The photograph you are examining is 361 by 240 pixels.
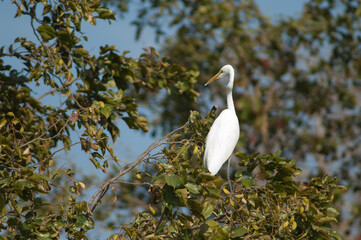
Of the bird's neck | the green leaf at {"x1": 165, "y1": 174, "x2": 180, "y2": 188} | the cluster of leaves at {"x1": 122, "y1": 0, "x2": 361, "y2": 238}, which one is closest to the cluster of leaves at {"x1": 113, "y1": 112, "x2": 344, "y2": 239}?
the green leaf at {"x1": 165, "y1": 174, "x2": 180, "y2": 188}

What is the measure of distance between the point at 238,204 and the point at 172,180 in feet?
1.21

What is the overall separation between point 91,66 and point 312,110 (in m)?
3.41

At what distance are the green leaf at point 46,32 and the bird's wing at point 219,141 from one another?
1.17m

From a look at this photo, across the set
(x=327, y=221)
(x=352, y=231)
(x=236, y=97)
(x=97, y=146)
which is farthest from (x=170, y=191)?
(x=352, y=231)

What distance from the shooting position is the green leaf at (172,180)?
188cm

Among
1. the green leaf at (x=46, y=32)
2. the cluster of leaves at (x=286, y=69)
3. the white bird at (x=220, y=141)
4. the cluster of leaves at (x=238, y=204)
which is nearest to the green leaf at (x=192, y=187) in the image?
the cluster of leaves at (x=238, y=204)

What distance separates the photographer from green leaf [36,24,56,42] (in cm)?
304

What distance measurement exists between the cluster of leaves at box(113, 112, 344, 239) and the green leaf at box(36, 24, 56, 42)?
3.85 ft

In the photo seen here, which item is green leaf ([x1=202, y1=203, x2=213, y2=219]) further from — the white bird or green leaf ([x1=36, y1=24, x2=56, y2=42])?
green leaf ([x1=36, y1=24, x2=56, y2=42])

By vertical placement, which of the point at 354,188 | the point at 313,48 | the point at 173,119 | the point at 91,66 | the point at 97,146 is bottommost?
the point at 97,146

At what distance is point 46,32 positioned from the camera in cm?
306

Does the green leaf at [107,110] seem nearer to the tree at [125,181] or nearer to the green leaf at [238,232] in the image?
the tree at [125,181]

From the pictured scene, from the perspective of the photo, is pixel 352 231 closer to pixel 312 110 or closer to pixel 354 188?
pixel 354 188

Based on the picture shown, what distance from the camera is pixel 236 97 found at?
557 cm
